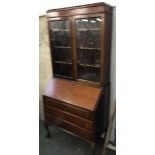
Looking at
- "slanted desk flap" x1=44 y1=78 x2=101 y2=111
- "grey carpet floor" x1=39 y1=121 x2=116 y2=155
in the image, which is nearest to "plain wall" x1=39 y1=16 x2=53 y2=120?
"slanted desk flap" x1=44 y1=78 x2=101 y2=111

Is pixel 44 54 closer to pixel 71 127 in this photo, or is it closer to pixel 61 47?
pixel 61 47

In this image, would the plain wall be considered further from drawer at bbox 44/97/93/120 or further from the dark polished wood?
drawer at bbox 44/97/93/120

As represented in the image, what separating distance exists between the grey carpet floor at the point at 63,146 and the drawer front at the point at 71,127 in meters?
0.33

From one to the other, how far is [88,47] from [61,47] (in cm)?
45

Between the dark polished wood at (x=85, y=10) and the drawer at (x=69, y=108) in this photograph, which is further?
the drawer at (x=69, y=108)

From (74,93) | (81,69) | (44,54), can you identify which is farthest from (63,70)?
(44,54)

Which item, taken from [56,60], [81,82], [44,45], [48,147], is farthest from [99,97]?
[44,45]

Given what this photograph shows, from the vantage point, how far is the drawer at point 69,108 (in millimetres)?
1943

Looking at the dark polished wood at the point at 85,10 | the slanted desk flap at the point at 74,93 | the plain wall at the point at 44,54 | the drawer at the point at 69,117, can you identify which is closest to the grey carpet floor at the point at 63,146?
the drawer at the point at 69,117

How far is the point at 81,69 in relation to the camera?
2.21 m

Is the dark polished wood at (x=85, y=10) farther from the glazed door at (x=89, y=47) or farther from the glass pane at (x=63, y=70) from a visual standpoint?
the glass pane at (x=63, y=70)

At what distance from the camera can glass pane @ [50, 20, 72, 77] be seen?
7.24 feet

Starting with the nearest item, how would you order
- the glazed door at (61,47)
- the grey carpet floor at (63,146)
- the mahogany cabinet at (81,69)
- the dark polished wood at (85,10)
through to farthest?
the dark polished wood at (85,10) < the mahogany cabinet at (81,69) < the glazed door at (61,47) < the grey carpet floor at (63,146)
